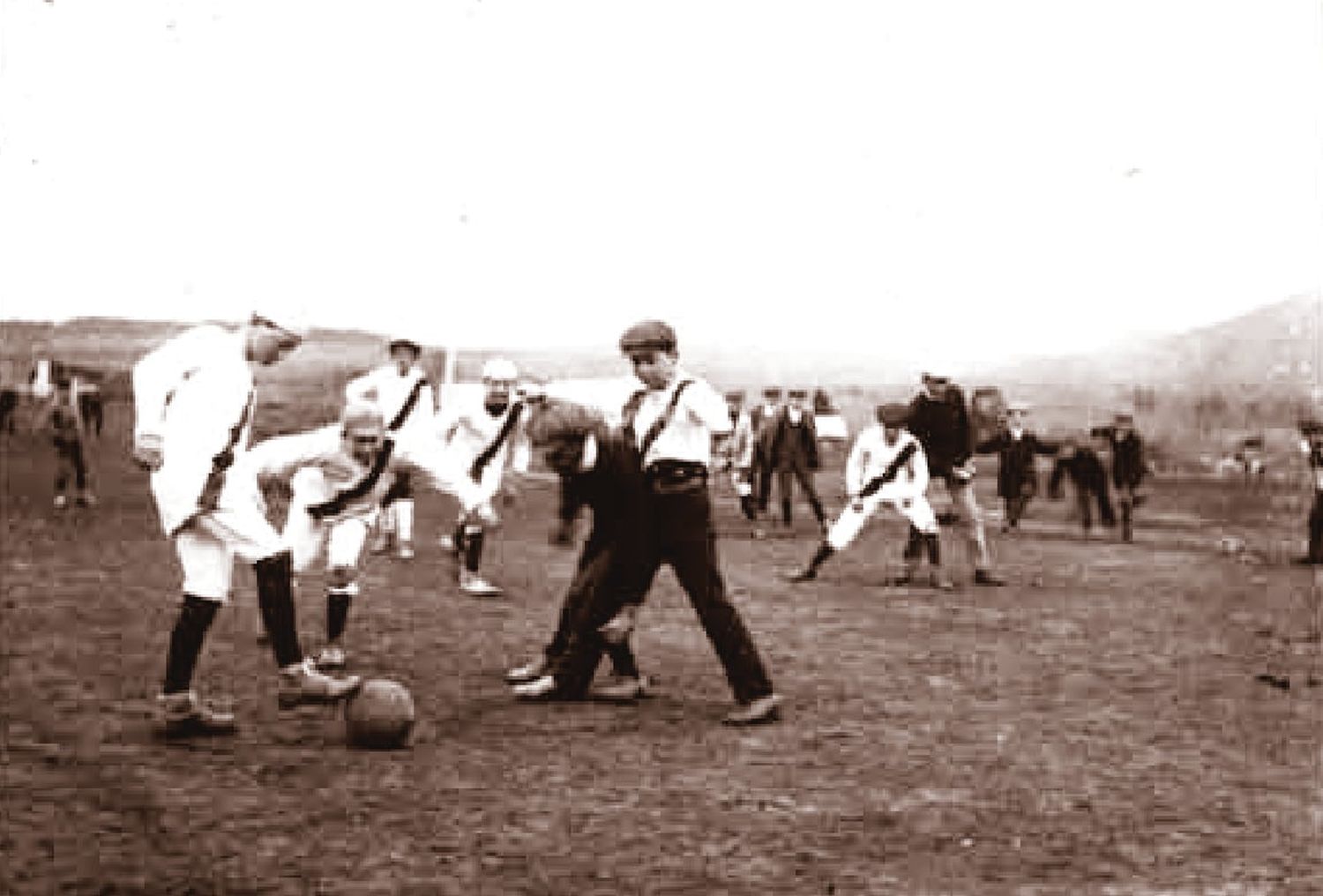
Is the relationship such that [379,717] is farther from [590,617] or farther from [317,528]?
[317,528]

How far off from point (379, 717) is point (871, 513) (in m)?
8.41

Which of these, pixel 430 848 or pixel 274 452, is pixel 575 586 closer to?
pixel 274 452

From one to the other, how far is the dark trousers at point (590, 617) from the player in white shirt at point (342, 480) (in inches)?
44.3

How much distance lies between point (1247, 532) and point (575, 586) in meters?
19.3

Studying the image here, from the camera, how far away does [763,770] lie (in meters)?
7.57

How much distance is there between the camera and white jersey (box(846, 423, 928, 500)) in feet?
50.6

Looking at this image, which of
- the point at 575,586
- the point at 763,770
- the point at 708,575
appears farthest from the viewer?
the point at 575,586

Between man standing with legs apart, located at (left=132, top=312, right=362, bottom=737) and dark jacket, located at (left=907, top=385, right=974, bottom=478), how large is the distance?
858 centimetres

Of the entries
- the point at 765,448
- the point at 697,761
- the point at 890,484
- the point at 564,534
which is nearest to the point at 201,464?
the point at 564,534

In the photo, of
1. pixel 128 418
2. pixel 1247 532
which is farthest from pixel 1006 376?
pixel 128 418

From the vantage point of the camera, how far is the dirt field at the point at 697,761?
5.94 meters

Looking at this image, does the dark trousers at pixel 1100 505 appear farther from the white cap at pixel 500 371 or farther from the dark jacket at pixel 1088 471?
the white cap at pixel 500 371

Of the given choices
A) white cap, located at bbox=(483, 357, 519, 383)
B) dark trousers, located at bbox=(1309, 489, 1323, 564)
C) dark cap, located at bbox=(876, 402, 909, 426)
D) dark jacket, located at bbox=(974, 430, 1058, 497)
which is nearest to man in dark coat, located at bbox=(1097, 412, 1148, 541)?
dark jacket, located at bbox=(974, 430, 1058, 497)

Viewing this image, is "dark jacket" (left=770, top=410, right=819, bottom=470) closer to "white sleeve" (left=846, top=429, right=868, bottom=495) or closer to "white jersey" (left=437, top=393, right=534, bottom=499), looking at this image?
"white sleeve" (left=846, top=429, right=868, bottom=495)
